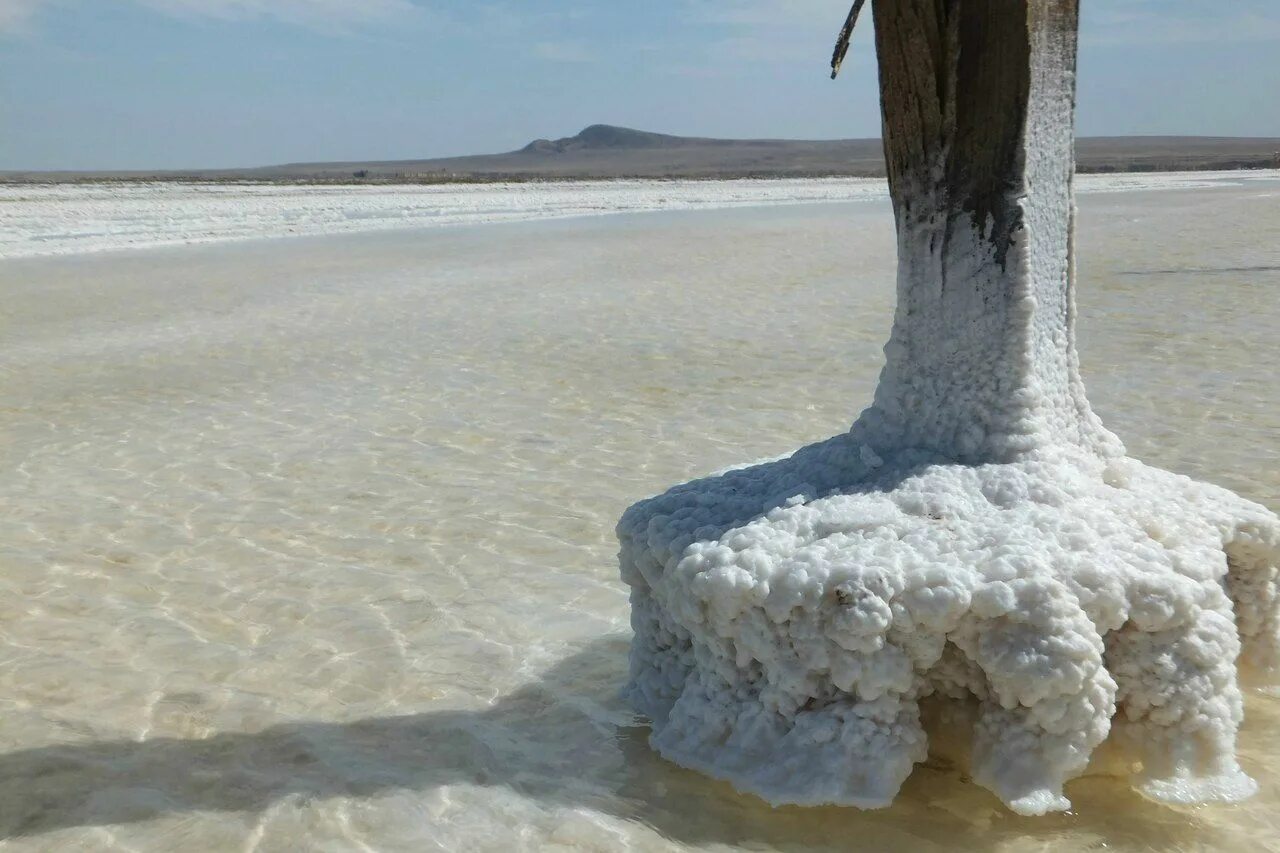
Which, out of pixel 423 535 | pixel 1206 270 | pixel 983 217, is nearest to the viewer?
pixel 983 217

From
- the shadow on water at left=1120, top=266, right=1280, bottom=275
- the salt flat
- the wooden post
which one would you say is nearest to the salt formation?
the wooden post

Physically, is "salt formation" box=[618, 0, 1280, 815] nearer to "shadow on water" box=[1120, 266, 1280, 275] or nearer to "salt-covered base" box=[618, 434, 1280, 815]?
"salt-covered base" box=[618, 434, 1280, 815]

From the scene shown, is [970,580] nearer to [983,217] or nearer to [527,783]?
[983,217]

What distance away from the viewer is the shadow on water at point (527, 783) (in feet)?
9.30

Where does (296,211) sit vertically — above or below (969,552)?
above

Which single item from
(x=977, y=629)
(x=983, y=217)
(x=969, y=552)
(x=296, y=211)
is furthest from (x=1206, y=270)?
(x=296, y=211)

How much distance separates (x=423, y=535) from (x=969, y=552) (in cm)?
286

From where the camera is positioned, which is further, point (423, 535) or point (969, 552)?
point (423, 535)

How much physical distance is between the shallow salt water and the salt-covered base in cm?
15

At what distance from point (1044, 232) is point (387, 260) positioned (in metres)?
14.8

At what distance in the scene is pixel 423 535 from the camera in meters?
5.19

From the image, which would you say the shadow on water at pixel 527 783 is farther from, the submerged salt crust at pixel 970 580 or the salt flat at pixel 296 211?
the salt flat at pixel 296 211

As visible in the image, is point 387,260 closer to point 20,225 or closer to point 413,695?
point 20,225

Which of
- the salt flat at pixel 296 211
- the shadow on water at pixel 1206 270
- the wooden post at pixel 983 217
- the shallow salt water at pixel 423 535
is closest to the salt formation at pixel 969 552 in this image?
the wooden post at pixel 983 217
